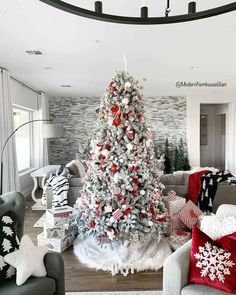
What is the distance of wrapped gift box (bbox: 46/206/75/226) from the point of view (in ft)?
11.4

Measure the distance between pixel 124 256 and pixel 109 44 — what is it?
2687 millimetres

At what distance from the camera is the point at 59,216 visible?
3.53m

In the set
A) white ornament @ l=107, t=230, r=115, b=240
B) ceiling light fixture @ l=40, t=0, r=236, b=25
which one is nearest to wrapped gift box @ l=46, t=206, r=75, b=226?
white ornament @ l=107, t=230, r=115, b=240

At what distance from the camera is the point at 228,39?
11.1 ft

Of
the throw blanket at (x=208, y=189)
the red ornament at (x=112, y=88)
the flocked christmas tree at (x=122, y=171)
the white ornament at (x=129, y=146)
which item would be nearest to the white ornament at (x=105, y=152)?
the flocked christmas tree at (x=122, y=171)

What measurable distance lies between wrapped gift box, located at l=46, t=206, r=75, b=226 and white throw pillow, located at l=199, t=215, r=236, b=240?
1946 mm

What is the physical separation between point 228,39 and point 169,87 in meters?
3.56

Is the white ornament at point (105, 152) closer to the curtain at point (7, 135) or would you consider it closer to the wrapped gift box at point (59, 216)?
the wrapped gift box at point (59, 216)

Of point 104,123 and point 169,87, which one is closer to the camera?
point 104,123

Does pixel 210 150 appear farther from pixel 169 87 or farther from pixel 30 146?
pixel 30 146

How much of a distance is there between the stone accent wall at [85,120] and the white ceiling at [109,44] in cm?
254

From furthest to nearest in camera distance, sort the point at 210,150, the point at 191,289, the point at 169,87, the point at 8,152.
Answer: the point at 210,150 → the point at 169,87 → the point at 8,152 → the point at 191,289

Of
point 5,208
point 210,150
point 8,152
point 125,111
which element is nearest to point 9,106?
point 8,152

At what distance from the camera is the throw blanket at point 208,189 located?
13.2 ft
